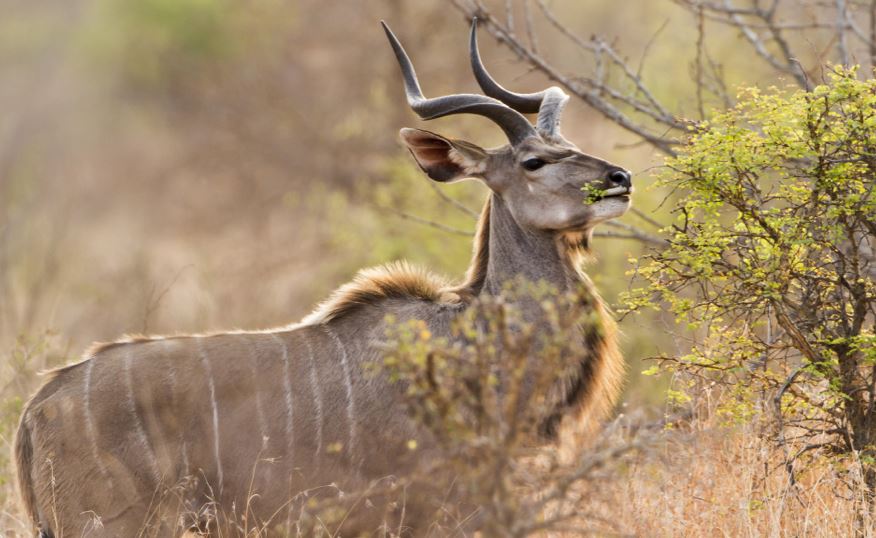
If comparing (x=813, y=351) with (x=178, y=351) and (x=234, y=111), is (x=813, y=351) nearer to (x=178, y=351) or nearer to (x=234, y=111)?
(x=178, y=351)

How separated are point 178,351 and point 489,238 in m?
1.23

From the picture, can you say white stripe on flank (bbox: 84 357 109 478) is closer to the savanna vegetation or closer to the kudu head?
the savanna vegetation

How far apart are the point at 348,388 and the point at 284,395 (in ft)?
0.72

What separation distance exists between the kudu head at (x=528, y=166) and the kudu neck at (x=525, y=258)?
40 mm

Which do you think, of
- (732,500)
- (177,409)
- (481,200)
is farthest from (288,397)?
(481,200)

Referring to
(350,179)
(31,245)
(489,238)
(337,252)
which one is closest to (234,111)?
(350,179)

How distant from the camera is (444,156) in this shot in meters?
4.88

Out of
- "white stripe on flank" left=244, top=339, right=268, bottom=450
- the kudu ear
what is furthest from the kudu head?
"white stripe on flank" left=244, top=339, right=268, bottom=450

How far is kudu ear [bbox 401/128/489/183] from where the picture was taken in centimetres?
476

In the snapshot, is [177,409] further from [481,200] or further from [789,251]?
[481,200]

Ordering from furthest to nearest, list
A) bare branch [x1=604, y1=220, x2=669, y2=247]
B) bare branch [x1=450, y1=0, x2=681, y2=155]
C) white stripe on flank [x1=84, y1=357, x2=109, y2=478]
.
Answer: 1. bare branch [x1=450, y1=0, x2=681, y2=155]
2. bare branch [x1=604, y1=220, x2=669, y2=247]
3. white stripe on flank [x1=84, y1=357, x2=109, y2=478]

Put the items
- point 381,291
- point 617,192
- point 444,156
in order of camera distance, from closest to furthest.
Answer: point 617,192
point 381,291
point 444,156

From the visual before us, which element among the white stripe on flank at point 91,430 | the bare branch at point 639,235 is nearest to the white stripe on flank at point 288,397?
the white stripe on flank at point 91,430

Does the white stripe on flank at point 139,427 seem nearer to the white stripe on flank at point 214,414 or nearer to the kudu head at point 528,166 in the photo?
the white stripe on flank at point 214,414
